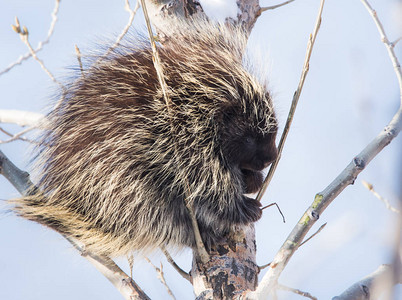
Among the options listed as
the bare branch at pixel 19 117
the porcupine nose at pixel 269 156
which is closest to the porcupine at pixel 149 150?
the porcupine nose at pixel 269 156

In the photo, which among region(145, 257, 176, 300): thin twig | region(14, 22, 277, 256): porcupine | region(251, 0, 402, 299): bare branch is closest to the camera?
region(251, 0, 402, 299): bare branch

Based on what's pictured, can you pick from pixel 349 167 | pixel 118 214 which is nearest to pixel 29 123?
pixel 118 214

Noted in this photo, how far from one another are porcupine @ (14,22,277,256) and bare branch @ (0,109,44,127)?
0.61ft

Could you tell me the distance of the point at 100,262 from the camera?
1.88 m

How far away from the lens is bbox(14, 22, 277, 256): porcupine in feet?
6.82

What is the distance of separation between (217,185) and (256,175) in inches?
15.6

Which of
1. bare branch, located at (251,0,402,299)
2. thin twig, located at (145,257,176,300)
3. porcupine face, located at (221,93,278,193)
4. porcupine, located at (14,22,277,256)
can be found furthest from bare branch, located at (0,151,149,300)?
porcupine face, located at (221,93,278,193)

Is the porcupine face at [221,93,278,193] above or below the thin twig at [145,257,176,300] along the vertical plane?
above

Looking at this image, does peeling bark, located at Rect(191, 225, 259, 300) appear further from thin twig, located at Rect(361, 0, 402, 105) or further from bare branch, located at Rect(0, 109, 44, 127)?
bare branch, located at Rect(0, 109, 44, 127)

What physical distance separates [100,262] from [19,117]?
38.1 inches

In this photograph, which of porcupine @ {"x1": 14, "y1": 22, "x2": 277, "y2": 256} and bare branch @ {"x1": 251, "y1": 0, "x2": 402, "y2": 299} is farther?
porcupine @ {"x1": 14, "y1": 22, "x2": 277, "y2": 256}

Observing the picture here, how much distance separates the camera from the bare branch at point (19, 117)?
2.35 meters

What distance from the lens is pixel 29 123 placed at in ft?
7.77

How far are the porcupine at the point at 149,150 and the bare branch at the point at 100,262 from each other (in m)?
0.08
